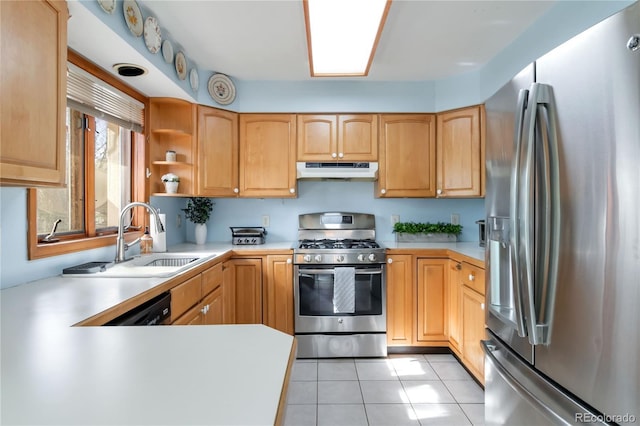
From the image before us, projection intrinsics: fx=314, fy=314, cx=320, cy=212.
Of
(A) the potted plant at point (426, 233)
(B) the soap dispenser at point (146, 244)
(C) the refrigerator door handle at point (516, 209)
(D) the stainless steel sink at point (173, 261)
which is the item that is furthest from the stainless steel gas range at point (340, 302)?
(C) the refrigerator door handle at point (516, 209)

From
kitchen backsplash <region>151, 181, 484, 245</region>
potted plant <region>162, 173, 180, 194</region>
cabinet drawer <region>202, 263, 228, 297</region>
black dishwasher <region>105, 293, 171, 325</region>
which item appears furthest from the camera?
kitchen backsplash <region>151, 181, 484, 245</region>

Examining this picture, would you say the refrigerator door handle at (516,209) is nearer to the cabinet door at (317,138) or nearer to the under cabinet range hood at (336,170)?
the under cabinet range hood at (336,170)

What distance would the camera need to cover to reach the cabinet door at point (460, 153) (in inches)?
106

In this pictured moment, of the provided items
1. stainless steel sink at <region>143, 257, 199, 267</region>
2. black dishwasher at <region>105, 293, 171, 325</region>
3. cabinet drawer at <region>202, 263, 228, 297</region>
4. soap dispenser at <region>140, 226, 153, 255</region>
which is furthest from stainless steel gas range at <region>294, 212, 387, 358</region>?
black dishwasher at <region>105, 293, 171, 325</region>

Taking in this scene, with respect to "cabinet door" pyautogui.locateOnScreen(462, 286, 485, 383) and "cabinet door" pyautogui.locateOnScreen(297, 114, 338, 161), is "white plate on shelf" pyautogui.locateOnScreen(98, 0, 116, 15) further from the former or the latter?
"cabinet door" pyautogui.locateOnScreen(462, 286, 485, 383)

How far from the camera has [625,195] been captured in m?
0.82

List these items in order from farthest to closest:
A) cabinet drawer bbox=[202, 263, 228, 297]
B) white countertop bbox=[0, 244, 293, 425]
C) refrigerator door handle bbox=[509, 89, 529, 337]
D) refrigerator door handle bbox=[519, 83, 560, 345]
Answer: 1. cabinet drawer bbox=[202, 263, 228, 297]
2. refrigerator door handle bbox=[509, 89, 529, 337]
3. refrigerator door handle bbox=[519, 83, 560, 345]
4. white countertop bbox=[0, 244, 293, 425]

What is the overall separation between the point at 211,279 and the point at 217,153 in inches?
46.8

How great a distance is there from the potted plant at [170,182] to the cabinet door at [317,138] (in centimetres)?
110

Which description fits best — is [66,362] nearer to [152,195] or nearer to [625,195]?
[625,195]

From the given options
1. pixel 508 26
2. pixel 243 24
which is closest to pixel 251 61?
pixel 243 24

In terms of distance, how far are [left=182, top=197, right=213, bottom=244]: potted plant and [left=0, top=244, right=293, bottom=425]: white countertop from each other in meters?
2.01

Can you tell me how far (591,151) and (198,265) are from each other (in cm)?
193

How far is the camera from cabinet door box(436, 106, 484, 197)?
2.70 metres
